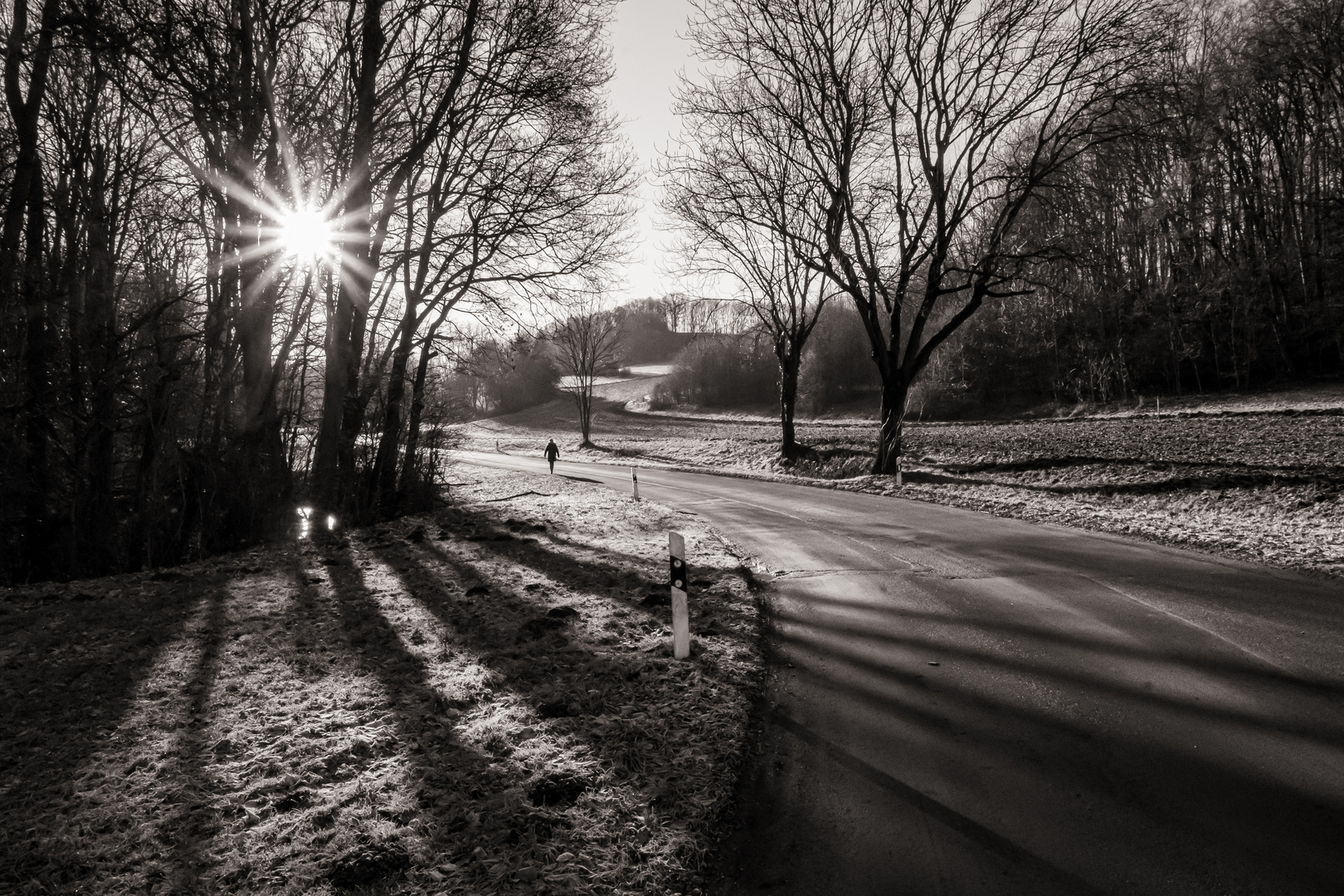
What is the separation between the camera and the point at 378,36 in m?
11.7

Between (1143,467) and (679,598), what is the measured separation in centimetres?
1373

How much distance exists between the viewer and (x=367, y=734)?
4.53m

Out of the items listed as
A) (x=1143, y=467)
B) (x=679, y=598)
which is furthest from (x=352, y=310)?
(x=1143, y=467)

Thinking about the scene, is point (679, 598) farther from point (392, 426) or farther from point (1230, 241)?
point (1230, 241)

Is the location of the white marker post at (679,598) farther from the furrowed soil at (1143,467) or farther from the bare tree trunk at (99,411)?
the bare tree trunk at (99,411)

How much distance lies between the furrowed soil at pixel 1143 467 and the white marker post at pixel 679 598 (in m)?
6.94

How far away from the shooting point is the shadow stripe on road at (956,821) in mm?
3123

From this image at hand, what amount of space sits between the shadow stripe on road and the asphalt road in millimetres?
12

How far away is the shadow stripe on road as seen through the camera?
3123 millimetres

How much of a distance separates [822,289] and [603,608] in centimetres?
2065

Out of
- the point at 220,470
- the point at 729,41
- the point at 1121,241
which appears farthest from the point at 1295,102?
the point at 220,470

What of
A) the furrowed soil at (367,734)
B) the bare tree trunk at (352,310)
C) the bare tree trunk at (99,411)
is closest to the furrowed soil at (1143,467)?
the bare tree trunk at (352,310)

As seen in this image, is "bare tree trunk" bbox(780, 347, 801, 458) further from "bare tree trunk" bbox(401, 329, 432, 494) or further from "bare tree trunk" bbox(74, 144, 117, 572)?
"bare tree trunk" bbox(74, 144, 117, 572)

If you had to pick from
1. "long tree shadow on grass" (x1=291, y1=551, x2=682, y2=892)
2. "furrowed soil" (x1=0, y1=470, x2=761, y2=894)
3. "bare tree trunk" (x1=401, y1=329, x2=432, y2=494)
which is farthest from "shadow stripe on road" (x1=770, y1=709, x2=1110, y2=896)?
"bare tree trunk" (x1=401, y1=329, x2=432, y2=494)
